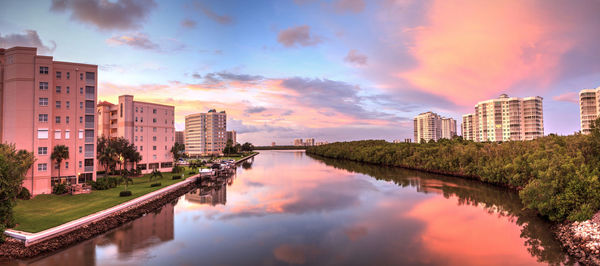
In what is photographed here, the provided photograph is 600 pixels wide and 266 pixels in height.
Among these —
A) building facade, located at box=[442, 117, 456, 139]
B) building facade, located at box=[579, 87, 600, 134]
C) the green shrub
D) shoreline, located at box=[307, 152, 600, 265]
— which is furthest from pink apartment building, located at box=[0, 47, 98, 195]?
building facade, located at box=[442, 117, 456, 139]

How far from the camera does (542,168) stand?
2570cm

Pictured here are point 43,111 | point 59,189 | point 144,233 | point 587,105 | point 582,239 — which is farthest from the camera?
point 587,105

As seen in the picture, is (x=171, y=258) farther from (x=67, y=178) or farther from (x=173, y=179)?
(x=173, y=179)

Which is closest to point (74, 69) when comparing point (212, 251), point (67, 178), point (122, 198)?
point (67, 178)

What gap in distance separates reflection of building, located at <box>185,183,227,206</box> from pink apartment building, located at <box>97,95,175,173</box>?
13.7m

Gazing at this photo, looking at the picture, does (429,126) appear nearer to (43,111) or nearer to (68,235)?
(43,111)

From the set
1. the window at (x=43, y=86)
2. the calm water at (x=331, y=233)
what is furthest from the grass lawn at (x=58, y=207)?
the window at (x=43, y=86)

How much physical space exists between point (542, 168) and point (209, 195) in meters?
36.7

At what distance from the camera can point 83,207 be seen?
24797 mm

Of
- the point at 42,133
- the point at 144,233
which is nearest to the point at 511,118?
the point at 144,233

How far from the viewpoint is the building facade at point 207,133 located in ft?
516

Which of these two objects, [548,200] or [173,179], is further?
[173,179]

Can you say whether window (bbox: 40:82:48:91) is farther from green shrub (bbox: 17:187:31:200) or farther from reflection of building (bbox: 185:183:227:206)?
reflection of building (bbox: 185:183:227:206)

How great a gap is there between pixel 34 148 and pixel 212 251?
934 inches
